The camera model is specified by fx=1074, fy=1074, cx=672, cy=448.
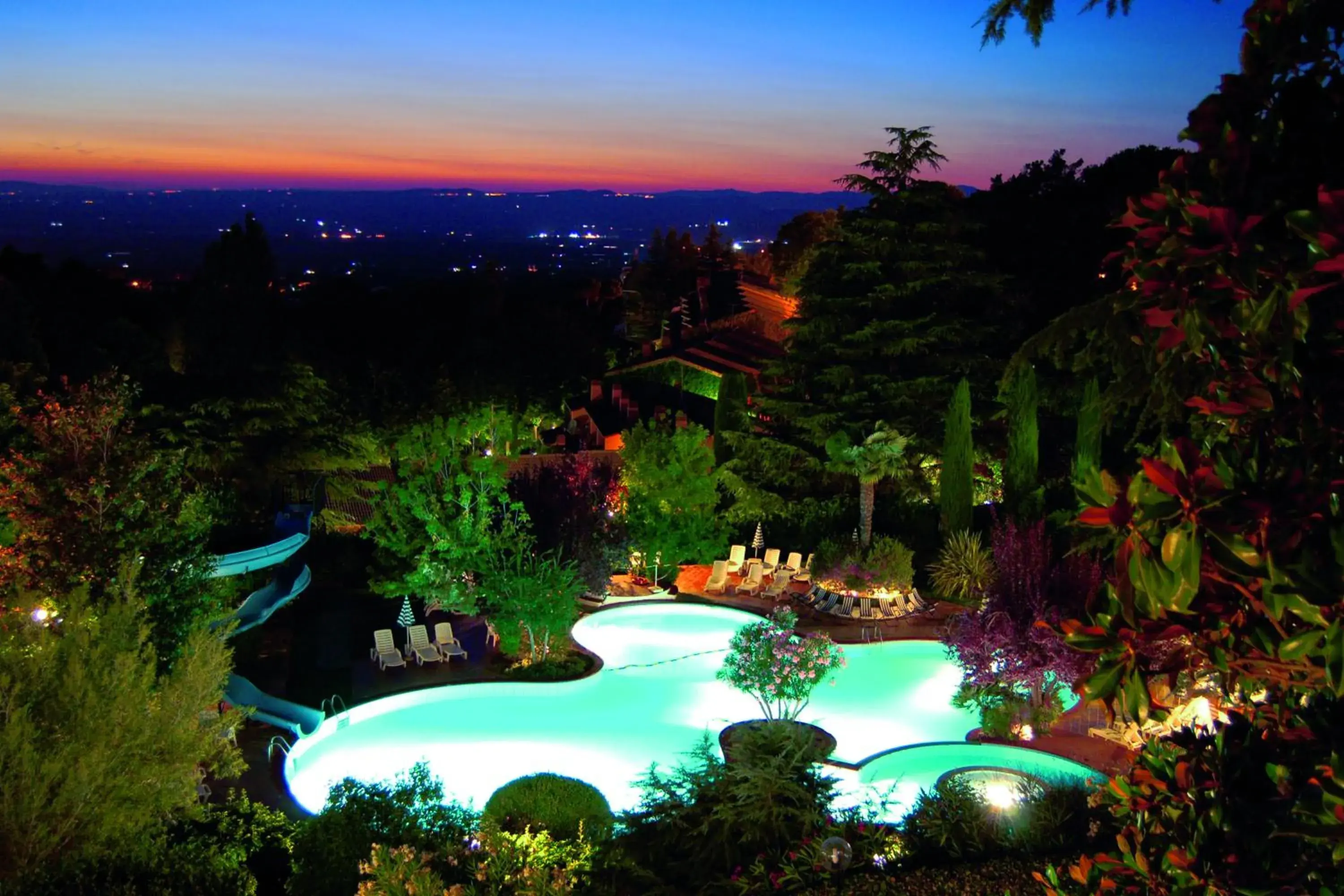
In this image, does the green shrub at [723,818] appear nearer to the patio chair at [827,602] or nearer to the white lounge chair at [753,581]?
the patio chair at [827,602]


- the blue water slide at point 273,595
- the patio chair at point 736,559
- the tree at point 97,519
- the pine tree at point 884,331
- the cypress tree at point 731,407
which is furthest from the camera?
the cypress tree at point 731,407

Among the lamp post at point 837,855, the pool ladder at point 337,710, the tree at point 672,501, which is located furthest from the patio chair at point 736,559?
the lamp post at point 837,855

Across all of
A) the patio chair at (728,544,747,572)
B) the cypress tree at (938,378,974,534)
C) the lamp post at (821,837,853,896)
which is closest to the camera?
the lamp post at (821,837,853,896)

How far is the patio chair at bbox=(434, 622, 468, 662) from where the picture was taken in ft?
49.8

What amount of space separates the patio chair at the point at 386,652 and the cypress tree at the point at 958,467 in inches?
412

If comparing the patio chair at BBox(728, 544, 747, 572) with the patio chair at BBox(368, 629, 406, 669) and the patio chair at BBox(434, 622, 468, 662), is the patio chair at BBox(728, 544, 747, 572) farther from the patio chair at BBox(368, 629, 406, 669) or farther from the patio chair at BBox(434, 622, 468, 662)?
the patio chair at BBox(368, 629, 406, 669)

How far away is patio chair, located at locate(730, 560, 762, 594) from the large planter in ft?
16.6

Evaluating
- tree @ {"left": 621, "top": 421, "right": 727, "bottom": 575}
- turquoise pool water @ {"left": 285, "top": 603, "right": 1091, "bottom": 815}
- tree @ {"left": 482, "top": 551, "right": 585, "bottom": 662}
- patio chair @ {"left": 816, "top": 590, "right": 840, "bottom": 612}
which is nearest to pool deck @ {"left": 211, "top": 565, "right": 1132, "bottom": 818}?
patio chair @ {"left": 816, "top": 590, "right": 840, "bottom": 612}

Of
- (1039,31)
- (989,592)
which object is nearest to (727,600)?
(989,592)

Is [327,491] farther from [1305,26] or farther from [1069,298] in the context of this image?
[1305,26]

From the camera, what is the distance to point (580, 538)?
54.2 ft

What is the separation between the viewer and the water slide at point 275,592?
12.8 metres

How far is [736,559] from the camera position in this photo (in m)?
19.3

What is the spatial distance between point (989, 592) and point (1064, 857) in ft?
18.8
